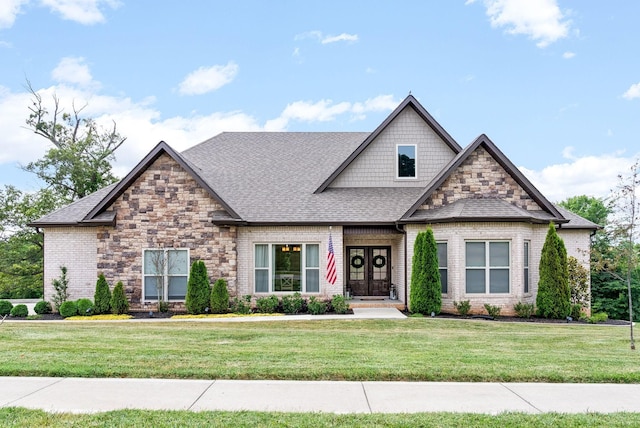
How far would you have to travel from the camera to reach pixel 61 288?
1725 centimetres

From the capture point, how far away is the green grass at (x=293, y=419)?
528 cm

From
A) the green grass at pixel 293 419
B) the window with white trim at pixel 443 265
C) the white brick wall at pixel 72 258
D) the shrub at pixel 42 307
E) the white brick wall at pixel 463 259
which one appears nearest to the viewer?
the green grass at pixel 293 419

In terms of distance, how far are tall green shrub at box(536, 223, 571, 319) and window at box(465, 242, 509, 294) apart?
1.13m

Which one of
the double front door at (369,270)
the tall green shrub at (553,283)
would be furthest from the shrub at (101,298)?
the tall green shrub at (553,283)

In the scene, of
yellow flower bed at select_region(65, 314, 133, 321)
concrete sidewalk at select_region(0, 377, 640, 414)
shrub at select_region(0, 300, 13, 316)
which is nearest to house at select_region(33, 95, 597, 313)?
yellow flower bed at select_region(65, 314, 133, 321)

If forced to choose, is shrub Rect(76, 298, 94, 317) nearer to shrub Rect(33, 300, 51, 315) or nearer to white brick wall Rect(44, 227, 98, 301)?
white brick wall Rect(44, 227, 98, 301)

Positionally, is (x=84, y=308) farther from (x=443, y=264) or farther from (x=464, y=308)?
(x=464, y=308)

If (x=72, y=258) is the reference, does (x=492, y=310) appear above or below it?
below

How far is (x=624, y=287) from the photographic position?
75.9 feet

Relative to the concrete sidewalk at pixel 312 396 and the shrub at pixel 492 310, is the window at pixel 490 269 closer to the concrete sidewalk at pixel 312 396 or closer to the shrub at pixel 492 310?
the shrub at pixel 492 310

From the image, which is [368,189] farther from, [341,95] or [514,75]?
[514,75]

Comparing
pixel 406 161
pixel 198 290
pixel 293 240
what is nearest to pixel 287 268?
pixel 293 240

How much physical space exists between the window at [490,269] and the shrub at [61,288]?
13639 millimetres

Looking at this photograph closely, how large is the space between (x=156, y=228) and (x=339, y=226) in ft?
20.4
